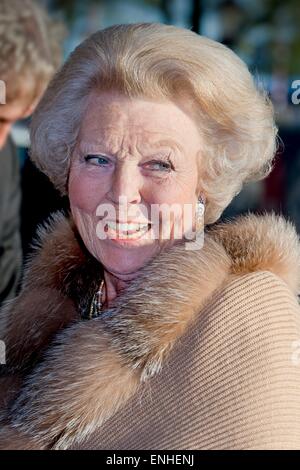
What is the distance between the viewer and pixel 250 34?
3.81 meters

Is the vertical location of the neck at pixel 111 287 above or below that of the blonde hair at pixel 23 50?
below

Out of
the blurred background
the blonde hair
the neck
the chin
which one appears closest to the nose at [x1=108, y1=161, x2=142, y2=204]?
the chin

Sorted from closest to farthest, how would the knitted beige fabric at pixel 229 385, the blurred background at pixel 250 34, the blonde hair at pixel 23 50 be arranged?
1. the knitted beige fabric at pixel 229 385
2. the blonde hair at pixel 23 50
3. the blurred background at pixel 250 34

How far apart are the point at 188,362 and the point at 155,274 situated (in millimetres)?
189

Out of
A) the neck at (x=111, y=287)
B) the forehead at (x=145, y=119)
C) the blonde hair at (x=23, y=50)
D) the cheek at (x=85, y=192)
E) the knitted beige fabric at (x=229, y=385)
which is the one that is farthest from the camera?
the blonde hair at (x=23, y=50)

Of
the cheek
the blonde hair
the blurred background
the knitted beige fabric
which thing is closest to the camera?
the knitted beige fabric

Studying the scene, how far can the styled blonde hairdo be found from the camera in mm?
1439

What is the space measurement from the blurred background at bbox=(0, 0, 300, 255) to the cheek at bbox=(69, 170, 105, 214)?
1788 mm

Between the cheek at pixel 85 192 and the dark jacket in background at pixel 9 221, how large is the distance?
92cm

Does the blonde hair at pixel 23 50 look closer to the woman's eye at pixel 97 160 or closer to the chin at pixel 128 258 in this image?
the woman's eye at pixel 97 160

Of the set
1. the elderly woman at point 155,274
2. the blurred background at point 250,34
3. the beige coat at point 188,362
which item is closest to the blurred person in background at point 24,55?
the elderly woman at point 155,274

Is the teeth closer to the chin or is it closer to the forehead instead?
the chin

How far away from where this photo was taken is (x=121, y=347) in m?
1.32

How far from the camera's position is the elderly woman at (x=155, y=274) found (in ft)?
4.02
